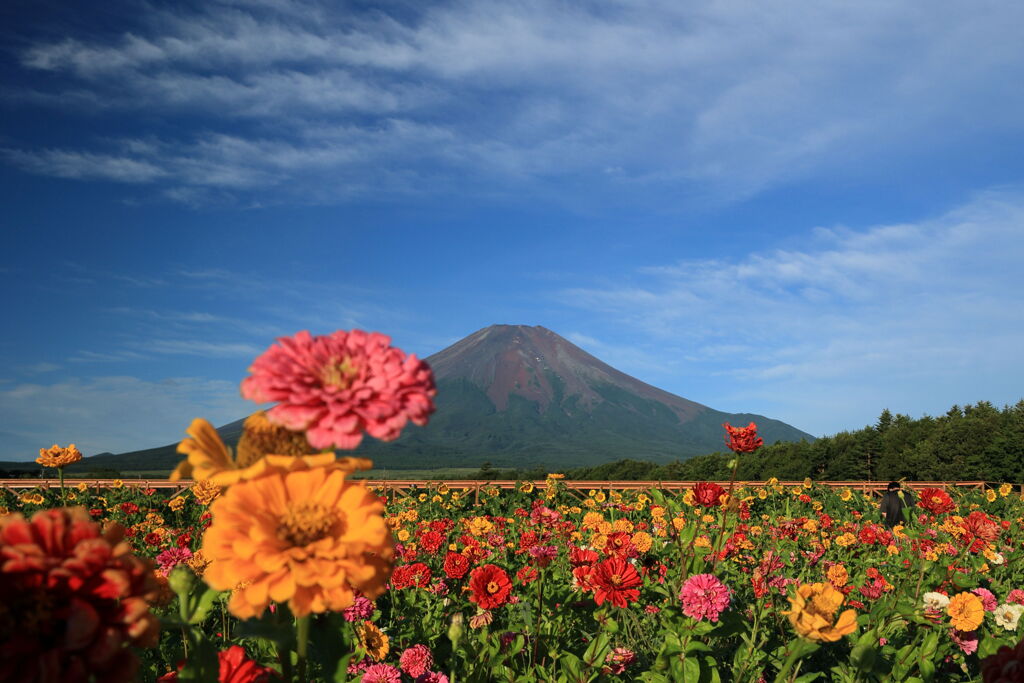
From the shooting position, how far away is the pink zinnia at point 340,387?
3.48ft

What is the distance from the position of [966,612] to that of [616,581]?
6.97 ft

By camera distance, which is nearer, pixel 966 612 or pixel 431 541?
pixel 966 612

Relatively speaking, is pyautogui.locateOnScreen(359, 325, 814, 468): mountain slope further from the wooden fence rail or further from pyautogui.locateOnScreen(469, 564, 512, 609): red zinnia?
pyautogui.locateOnScreen(469, 564, 512, 609): red zinnia

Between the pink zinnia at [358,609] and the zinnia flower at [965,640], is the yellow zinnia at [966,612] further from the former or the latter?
the pink zinnia at [358,609]

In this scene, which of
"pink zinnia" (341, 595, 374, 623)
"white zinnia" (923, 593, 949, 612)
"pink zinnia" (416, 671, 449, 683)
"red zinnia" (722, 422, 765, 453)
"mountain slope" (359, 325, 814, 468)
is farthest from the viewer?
"mountain slope" (359, 325, 814, 468)

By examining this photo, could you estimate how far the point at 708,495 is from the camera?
3.64 m

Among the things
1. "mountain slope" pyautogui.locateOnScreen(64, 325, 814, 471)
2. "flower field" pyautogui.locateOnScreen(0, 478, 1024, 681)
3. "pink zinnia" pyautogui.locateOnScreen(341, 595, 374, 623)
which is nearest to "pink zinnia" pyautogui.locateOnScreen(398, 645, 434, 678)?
"flower field" pyautogui.locateOnScreen(0, 478, 1024, 681)

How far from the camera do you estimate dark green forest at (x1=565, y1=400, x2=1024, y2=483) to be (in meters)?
21.0

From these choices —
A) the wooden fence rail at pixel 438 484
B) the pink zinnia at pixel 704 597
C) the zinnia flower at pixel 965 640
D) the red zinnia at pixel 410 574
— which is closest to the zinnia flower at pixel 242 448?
the pink zinnia at pixel 704 597

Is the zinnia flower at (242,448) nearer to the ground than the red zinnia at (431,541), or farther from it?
farther from it

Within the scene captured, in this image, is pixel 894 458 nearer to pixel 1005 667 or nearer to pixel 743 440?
pixel 743 440

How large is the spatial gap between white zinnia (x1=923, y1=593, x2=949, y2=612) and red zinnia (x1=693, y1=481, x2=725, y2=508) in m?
1.20

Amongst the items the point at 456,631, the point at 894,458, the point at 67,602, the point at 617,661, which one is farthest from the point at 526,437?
the point at 67,602

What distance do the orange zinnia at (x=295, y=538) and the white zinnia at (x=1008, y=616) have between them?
474 cm
